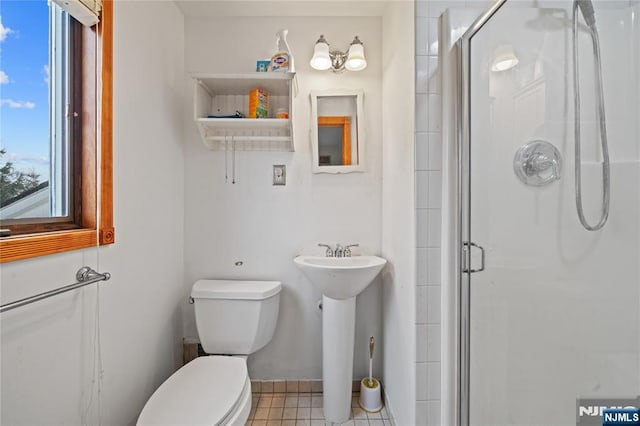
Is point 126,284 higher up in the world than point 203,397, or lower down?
higher up

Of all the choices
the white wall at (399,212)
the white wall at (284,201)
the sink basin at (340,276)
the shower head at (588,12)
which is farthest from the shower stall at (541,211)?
the white wall at (284,201)

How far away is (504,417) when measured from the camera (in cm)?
97

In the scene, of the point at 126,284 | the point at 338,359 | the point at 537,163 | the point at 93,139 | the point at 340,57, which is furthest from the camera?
the point at 340,57

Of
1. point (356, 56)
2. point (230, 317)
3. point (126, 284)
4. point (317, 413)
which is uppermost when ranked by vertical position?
point (356, 56)

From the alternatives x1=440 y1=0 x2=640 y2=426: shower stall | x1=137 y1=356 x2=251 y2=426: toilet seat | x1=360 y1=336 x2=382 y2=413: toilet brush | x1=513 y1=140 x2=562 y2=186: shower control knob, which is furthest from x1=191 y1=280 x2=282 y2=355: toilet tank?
x1=513 y1=140 x2=562 y2=186: shower control knob

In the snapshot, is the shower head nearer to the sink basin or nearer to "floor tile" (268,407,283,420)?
the sink basin

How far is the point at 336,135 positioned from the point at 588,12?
1087 mm

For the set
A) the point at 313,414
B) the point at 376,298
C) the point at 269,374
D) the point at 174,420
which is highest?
the point at 376,298

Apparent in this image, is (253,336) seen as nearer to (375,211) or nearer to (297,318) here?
(297,318)

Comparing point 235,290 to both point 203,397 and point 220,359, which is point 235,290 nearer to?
point 220,359

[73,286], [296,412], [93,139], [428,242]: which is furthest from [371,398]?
[93,139]

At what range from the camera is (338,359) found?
1456 mm

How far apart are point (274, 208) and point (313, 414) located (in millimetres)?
1132

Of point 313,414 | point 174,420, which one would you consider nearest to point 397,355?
point 313,414
